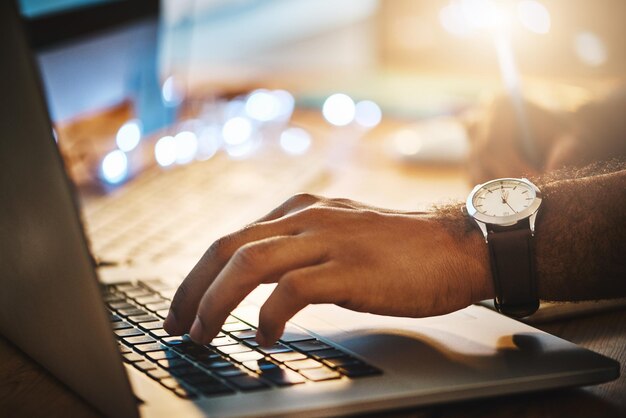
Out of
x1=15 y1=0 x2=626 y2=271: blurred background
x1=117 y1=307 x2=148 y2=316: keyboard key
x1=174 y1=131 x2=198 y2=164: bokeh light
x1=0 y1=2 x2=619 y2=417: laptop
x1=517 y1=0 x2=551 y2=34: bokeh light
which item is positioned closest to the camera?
x1=0 y1=2 x2=619 y2=417: laptop

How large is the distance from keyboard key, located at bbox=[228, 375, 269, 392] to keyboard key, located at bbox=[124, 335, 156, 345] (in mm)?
117

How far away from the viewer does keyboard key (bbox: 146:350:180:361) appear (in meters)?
0.59

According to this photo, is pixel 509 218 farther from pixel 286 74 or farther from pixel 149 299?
pixel 286 74

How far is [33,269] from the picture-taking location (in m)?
0.57

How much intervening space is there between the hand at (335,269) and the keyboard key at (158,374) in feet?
0.16

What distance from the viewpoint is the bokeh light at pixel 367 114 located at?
1728mm

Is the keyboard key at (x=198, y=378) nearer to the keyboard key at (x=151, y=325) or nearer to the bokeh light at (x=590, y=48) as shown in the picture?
the keyboard key at (x=151, y=325)

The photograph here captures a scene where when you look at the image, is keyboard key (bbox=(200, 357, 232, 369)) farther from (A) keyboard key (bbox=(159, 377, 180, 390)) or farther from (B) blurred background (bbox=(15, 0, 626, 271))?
(B) blurred background (bbox=(15, 0, 626, 271))

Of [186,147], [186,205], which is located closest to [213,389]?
[186,205]

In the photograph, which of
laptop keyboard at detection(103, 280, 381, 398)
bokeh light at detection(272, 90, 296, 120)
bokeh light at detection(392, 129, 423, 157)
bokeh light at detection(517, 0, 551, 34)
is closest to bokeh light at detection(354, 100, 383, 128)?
bokeh light at detection(272, 90, 296, 120)

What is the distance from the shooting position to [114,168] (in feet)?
4.36

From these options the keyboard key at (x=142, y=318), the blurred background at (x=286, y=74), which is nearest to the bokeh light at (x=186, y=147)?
the blurred background at (x=286, y=74)

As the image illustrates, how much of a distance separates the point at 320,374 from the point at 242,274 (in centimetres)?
10

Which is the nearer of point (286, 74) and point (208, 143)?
point (208, 143)
